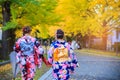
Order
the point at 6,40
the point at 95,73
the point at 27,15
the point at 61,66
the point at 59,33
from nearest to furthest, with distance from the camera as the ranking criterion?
the point at 59,33 < the point at 61,66 < the point at 95,73 < the point at 27,15 < the point at 6,40

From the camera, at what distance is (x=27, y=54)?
9.96 meters

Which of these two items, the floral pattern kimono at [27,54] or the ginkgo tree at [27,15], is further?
the ginkgo tree at [27,15]

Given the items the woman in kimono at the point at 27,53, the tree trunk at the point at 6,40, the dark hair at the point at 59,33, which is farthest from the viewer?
the tree trunk at the point at 6,40

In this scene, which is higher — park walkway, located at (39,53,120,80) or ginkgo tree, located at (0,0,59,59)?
ginkgo tree, located at (0,0,59,59)

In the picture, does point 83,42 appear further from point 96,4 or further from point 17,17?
point 17,17

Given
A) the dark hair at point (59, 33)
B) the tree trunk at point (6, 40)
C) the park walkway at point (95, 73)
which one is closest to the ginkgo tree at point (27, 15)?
the tree trunk at point (6, 40)

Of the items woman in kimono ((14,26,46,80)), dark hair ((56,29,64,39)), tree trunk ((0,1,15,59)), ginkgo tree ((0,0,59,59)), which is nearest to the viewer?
dark hair ((56,29,64,39))

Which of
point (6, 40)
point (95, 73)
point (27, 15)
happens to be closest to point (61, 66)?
point (95, 73)

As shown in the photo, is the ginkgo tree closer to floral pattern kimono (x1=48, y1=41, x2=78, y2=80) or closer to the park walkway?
the park walkway

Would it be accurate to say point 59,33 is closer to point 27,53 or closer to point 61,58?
point 61,58

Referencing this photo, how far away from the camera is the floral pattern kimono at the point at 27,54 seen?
32.6 feet

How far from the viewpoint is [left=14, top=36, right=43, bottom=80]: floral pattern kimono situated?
32.6 feet

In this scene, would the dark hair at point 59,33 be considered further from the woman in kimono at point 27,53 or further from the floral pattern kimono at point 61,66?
the woman in kimono at point 27,53

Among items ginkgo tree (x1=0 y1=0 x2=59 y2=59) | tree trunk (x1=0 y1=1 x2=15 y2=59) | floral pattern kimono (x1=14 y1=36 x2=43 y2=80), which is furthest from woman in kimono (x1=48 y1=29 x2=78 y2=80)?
tree trunk (x1=0 y1=1 x2=15 y2=59)
